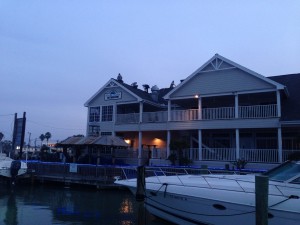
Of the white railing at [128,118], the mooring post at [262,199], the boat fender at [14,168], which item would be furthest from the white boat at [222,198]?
the white railing at [128,118]

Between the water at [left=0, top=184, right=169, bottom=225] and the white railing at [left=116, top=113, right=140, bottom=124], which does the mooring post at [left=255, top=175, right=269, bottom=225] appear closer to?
the water at [left=0, top=184, right=169, bottom=225]

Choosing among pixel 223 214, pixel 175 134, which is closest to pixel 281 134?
pixel 175 134

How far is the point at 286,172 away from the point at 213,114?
15508mm

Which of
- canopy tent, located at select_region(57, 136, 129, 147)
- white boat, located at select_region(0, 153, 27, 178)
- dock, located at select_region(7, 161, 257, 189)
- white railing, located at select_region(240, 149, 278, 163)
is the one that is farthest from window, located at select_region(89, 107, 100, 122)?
white railing, located at select_region(240, 149, 278, 163)

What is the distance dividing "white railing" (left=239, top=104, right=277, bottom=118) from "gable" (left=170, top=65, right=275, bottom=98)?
1.29 meters

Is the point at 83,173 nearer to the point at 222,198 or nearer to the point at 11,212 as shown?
the point at 11,212

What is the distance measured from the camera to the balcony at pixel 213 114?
2395cm

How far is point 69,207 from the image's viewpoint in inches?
658

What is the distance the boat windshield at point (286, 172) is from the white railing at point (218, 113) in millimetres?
14337

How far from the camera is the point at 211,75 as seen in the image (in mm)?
26250

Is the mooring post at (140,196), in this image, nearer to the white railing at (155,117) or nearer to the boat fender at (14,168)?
the boat fender at (14,168)

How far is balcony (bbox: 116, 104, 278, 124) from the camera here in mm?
23953

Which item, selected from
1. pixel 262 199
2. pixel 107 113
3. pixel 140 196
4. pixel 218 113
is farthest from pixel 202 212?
pixel 107 113

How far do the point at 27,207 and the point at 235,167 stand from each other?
13530 millimetres
